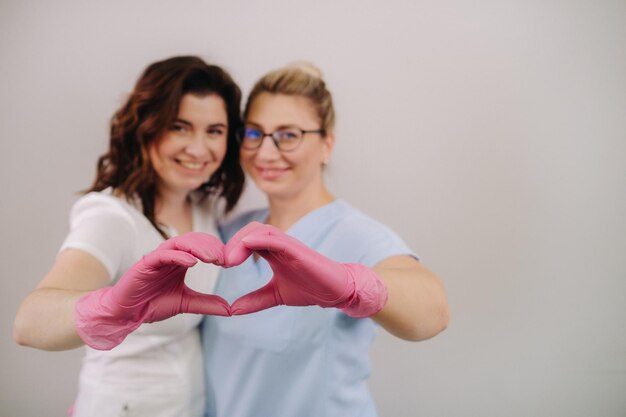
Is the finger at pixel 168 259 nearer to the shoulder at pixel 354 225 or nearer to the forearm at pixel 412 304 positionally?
the forearm at pixel 412 304

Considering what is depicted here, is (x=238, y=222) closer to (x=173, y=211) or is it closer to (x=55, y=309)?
(x=173, y=211)

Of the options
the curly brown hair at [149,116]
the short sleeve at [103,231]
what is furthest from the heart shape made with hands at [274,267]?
the curly brown hair at [149,116]

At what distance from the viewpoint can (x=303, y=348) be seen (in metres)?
1.14

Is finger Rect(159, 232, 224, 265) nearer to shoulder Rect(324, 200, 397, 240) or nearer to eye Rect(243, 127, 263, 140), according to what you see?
shoulder Rect(324, 200, 397, 240)

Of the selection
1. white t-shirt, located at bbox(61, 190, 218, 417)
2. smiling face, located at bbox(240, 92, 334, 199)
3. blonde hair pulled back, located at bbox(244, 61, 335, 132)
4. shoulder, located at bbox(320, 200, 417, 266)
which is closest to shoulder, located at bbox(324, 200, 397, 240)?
shoulder, located at bbox(320, 200, 417, 266)

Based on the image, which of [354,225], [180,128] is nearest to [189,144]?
[180,128]

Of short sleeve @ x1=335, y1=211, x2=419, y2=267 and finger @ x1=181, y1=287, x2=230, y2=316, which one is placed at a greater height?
short sleeve @ x1=335, y1=211, x2=419, y2=267

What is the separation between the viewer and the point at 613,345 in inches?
63.7

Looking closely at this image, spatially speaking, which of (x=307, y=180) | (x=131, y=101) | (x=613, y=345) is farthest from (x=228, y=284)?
(x=613, y=345)

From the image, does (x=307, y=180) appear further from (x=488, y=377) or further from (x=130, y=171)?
(x=488, y=377)

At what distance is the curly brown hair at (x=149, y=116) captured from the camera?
1256 mm

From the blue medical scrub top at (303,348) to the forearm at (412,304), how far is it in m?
0.10

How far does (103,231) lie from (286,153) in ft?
1.58

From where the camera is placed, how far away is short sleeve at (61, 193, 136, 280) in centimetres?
102
